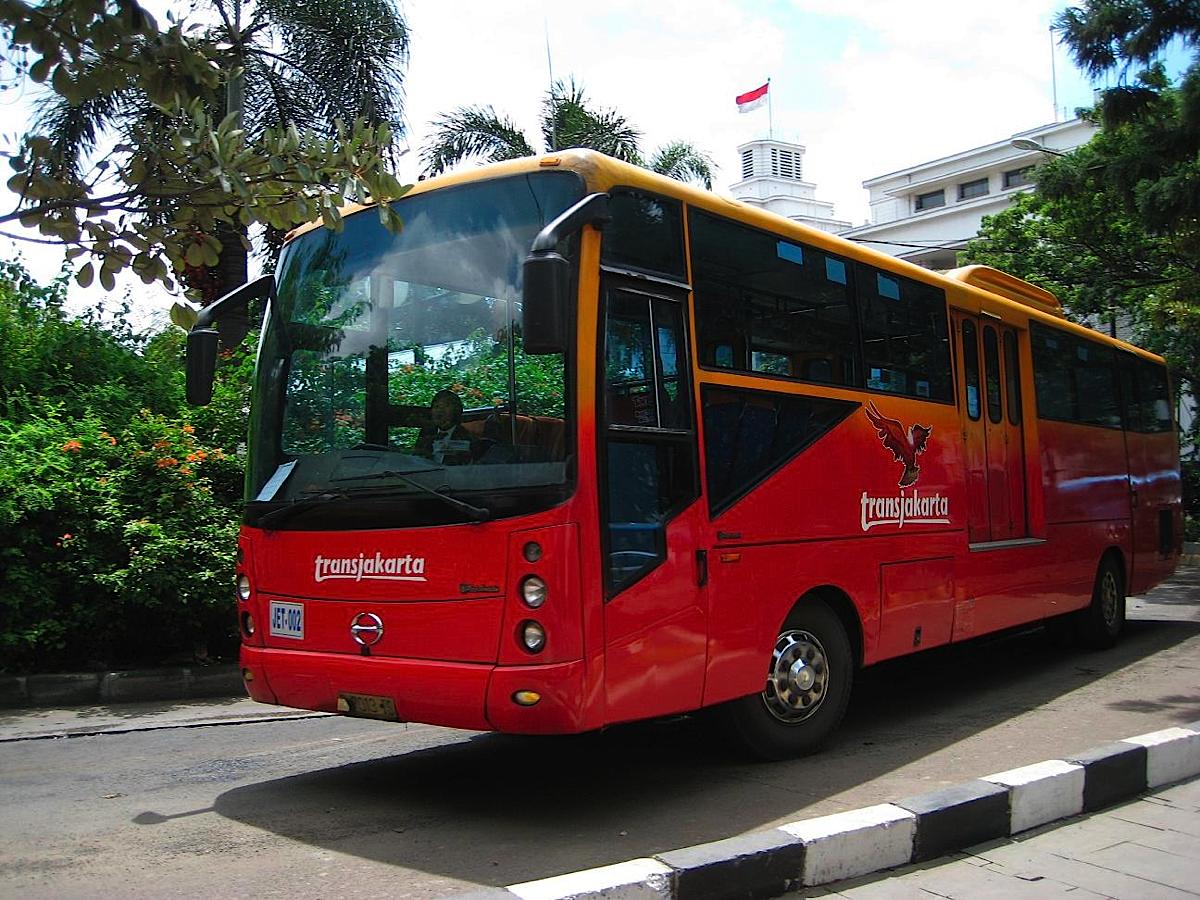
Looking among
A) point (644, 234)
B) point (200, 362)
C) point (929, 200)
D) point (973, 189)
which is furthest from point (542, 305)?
point (929, 200)

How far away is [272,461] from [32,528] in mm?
3808

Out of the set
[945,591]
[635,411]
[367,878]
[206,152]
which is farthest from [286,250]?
[945,591]

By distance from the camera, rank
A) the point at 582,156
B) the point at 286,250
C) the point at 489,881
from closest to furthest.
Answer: the point at 489,881
the point at 582,156
the point at 286,250

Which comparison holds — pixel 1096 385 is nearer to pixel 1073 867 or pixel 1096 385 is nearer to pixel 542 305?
pixel 1073 867

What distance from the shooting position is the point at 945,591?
7.48m

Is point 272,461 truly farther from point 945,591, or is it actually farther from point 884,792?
point 945,591

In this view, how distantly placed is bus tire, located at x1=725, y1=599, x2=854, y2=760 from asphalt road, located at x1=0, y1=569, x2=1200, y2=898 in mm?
150

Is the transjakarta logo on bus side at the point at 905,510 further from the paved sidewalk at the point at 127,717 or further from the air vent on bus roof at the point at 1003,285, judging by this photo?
the paved sidewalk at the point at 127,717

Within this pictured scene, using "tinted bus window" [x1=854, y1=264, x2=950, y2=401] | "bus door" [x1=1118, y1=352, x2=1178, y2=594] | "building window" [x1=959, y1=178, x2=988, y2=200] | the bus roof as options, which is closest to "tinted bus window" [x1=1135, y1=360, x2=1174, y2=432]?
"bus door" [x1=1118, y1=352, x2=1178, y2=594]

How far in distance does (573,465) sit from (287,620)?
69.0 inches

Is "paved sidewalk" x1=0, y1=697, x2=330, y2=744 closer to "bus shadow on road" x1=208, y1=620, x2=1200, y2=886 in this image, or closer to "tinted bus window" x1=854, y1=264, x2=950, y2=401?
"bus shadow on road" x1=208, y1=620, x2=1200, y2=886

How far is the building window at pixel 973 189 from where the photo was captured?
55156mm

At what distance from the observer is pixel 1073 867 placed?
14.9 ft

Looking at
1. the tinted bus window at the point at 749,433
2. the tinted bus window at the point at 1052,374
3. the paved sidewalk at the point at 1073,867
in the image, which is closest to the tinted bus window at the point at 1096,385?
the tinted bus window at the point at 1052,374
